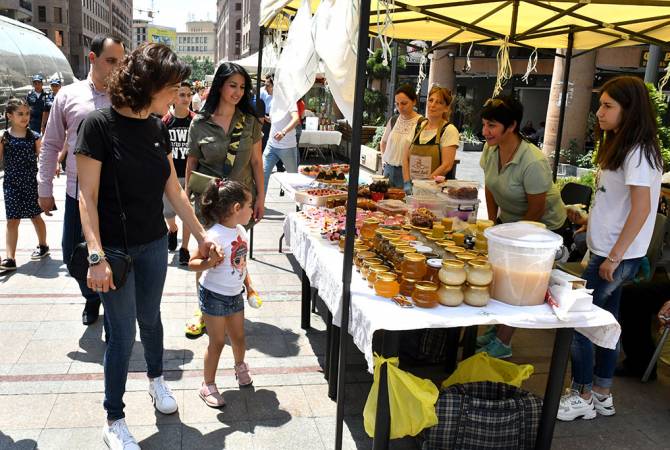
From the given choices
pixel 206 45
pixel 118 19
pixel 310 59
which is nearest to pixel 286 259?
pixel 310 59

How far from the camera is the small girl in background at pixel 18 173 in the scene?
5230mm

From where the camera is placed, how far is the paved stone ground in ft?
9.48

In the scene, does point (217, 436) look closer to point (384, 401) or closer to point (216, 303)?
point (216, 303)

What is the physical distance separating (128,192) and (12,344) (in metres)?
2.07

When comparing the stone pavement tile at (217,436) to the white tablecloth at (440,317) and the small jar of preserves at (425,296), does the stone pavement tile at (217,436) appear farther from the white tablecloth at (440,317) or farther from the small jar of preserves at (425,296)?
the small jar of preserves at (425,296)

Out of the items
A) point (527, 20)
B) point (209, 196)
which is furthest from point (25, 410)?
point (527, 20)

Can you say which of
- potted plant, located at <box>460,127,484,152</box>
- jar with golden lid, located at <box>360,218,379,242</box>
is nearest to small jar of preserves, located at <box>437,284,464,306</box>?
jar with golden lid, located at <box>360,218,379,242</box>

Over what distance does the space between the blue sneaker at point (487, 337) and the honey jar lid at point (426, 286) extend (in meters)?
1.77

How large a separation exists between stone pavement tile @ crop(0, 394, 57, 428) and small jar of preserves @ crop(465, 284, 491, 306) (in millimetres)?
2332

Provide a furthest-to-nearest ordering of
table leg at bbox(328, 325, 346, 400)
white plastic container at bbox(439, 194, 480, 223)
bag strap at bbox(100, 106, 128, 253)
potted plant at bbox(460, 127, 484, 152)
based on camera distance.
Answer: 1. potted plant at bbox(460, 127, 484, 152)
2. white plastic container at bbox(439, 194, 480, 223)
3. table leg at bbox(328, 325, 346, 400)
4. bag strap at bbox(100, 106, 128, 253)

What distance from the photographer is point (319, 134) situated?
13.8 m

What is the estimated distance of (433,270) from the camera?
2533 mm

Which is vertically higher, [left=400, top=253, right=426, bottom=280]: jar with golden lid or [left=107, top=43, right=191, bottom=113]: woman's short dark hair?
[left=107, top=43, right=191, bottom=113]: woman's short dark hair

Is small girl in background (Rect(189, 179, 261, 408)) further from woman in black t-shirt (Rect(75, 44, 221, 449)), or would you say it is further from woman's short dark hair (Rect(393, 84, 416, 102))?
woman's short dark hair (Rect(393, 84, 416, 102))
